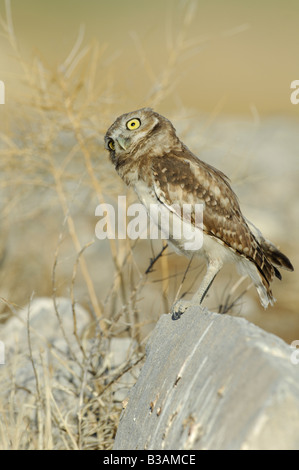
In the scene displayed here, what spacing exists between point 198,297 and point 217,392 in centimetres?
153

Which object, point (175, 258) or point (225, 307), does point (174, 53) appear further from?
point (175, 258)

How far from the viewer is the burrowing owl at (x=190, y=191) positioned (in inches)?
137

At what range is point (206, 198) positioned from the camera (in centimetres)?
351

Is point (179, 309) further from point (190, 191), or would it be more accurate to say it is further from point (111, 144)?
point (111, 144)

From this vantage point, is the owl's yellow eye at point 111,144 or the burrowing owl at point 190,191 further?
the owl's yellow eye at point 111,144

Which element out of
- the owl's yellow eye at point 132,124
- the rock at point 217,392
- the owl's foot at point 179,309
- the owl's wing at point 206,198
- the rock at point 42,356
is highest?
the owl's yellow eye at point 132,124

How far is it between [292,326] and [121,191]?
18.9 ft

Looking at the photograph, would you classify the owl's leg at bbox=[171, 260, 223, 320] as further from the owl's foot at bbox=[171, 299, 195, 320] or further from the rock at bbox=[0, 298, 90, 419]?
the rock at bbox=[0, 298, 90, 419]

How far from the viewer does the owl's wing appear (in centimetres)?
345

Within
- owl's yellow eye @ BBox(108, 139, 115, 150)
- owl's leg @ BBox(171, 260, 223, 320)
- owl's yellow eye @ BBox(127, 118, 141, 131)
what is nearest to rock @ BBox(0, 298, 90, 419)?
owl's leg @ BBox(171, 260, 223, 320)

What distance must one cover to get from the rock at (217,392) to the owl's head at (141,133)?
50.2 inches

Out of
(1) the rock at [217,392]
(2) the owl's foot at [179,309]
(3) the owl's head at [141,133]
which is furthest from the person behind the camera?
(3) the owl's head at [141,133]

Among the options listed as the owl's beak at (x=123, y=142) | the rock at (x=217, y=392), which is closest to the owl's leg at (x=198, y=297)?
the rock at (x=217, y=392)

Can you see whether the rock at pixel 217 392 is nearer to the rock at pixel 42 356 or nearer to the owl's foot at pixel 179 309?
the owl's foot at pixel 179 309
